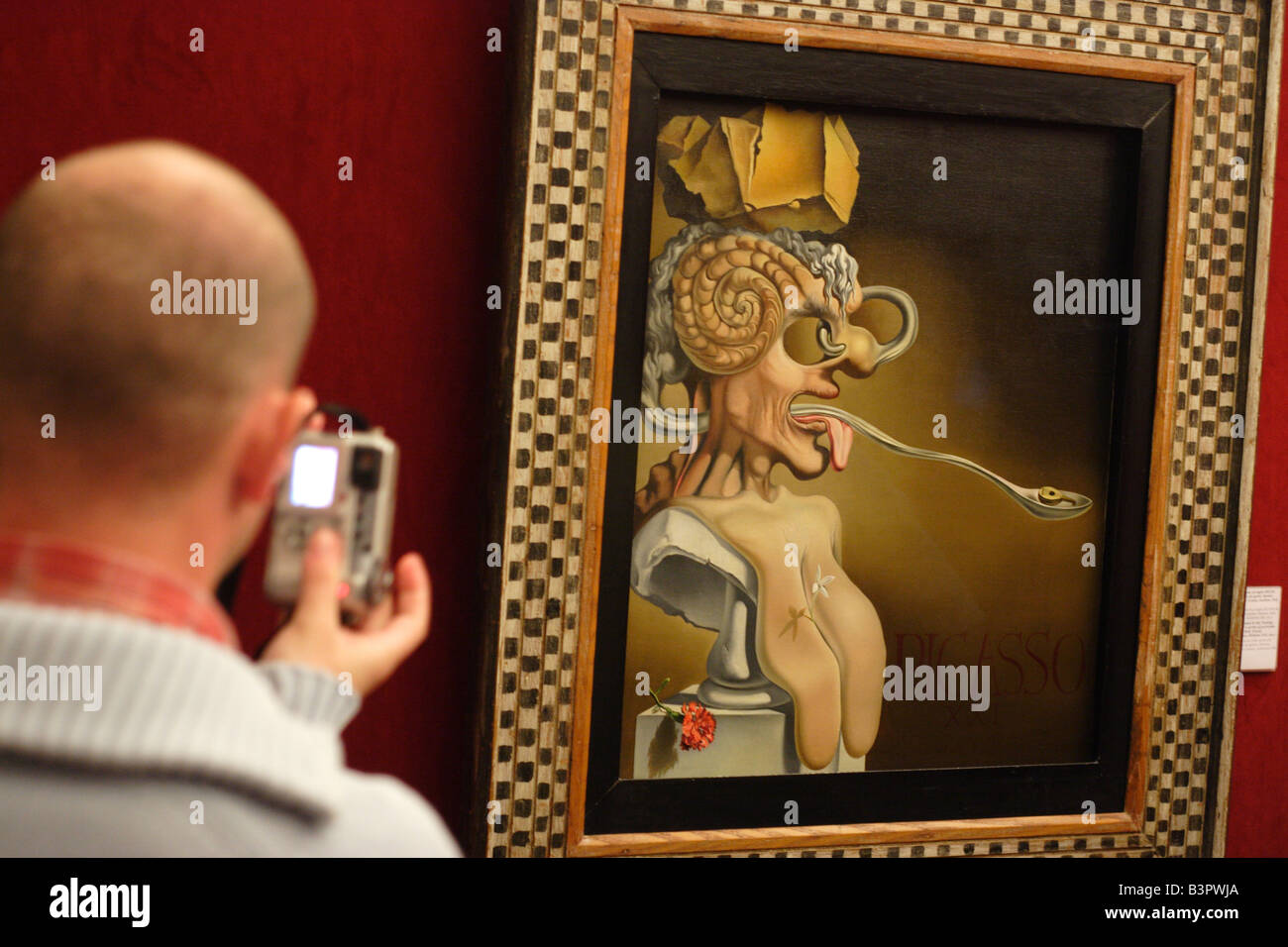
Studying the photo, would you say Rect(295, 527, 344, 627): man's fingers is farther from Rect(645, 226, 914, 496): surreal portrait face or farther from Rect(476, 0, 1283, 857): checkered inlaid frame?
Rect(645, 226, 914, 496): surreal portrait face

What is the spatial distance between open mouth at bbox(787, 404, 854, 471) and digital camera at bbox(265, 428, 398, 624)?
75 cm

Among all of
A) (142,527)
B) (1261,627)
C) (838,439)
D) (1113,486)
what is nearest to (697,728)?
(838,439)

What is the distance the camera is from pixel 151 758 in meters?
0.52

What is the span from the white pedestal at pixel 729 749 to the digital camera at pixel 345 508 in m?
0.70

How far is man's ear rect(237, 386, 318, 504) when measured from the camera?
619 mm

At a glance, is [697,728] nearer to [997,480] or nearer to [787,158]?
[997,480]

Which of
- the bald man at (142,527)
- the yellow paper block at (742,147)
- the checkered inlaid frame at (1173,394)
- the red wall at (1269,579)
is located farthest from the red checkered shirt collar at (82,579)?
the red wall at (1269,579)

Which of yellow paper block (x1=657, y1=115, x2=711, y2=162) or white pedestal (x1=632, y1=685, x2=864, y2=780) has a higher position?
yellow paper block (x1=657, y1=115, x2=711, y2=162)

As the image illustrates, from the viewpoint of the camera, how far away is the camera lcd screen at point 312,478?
90 centimetres

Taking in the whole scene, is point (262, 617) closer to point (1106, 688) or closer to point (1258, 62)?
point (1106, 688)

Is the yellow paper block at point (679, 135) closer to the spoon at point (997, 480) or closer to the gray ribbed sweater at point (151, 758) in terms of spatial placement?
the spoon at point (997, 480)

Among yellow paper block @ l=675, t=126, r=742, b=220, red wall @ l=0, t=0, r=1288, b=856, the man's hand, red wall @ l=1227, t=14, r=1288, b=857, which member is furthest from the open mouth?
the man's hand

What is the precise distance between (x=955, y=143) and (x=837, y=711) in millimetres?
774

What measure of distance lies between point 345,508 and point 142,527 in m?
0.33
